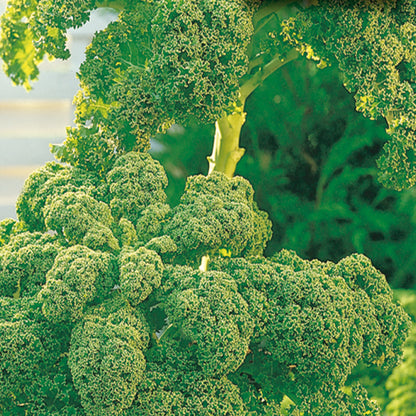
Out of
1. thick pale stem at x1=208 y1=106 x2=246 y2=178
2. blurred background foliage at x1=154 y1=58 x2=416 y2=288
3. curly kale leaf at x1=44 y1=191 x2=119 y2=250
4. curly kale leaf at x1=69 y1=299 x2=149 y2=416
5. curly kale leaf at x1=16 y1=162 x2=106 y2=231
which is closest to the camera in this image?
curly kale leaf at x1=69 y1=299 x2=149 y2=416

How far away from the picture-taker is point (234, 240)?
1140 mm

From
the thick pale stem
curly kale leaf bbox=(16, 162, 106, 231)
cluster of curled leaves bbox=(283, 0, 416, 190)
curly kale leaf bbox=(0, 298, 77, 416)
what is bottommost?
curly kale leaf bbox=(0, 298, 77, 416)

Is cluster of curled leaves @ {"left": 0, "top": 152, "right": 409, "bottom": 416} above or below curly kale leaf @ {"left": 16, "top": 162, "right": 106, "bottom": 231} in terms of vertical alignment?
below

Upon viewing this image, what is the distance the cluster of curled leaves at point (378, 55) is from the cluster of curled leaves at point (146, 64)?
0.13m

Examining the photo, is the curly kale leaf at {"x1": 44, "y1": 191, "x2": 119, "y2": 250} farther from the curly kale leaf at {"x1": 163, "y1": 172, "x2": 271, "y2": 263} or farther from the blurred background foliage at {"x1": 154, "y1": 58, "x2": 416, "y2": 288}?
the blurred background foliage at {"x1": 154, "y1": 58, "x2": 416, "y2": 288}

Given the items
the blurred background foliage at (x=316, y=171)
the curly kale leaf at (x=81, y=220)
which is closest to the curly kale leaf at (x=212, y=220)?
the curly kale leaf at (x=81, y=220)

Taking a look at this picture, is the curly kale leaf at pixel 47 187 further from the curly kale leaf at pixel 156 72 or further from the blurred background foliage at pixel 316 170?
the blurred background foliage at pixel 316 170

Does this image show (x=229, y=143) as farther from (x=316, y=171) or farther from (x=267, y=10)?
(x=316, y=171)

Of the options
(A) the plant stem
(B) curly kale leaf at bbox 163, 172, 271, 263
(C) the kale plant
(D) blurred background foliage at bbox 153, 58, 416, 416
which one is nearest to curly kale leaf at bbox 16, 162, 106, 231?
(C) the kale plant

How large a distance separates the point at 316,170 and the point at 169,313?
1948 mm

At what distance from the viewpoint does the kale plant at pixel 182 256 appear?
1.00 meters

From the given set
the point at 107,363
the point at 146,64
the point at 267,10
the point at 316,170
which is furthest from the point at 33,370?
the point at 316,170

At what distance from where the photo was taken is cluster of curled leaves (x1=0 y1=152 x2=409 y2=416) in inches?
38.7

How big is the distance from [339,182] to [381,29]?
1.61 metres
